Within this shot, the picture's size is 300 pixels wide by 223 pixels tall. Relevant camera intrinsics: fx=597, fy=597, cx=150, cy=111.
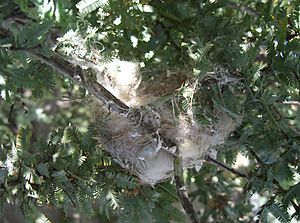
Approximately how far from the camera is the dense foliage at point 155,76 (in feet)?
6.73

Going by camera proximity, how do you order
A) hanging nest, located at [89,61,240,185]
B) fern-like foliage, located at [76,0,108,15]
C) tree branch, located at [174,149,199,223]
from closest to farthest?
fern-like foliage, located at [76,0,108,15] → tree branch, located at [174,149,199,223] → hanging nest, located at [89,61,240,185]

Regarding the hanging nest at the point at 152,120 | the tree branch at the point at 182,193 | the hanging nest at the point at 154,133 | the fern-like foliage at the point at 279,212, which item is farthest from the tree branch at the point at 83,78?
the fern-like foliage at the point at 279,212

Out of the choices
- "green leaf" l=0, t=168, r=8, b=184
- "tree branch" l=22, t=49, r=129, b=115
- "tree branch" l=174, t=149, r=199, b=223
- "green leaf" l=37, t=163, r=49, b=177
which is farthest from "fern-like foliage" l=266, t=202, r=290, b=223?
"green leaf" l=0, t=168, r=8, b=184

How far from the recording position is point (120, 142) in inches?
100

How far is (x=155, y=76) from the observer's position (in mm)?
2699

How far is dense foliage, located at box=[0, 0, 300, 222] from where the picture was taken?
2.05 meters

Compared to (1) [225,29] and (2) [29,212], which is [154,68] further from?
(2) [29,212]

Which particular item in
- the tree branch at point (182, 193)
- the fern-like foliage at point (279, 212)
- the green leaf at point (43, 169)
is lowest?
the fern-like foliage at point (279, 212)

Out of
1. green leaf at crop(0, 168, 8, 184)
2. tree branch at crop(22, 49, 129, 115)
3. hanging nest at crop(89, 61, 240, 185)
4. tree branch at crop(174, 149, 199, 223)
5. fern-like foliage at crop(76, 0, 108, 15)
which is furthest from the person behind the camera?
hanging nest at crop(89, 61, 240, 185)

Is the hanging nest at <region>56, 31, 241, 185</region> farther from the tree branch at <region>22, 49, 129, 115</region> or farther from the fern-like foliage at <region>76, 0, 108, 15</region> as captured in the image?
the fern-like foliage at <region>76, 0, 108, 15</region>

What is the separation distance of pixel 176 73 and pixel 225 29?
323 mm

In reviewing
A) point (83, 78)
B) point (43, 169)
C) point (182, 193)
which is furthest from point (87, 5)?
point (182, 193)

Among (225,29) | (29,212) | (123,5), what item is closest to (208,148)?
(225,29)

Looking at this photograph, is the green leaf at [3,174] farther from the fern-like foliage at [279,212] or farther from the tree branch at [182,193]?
the fern-like foliage at [279,212]
